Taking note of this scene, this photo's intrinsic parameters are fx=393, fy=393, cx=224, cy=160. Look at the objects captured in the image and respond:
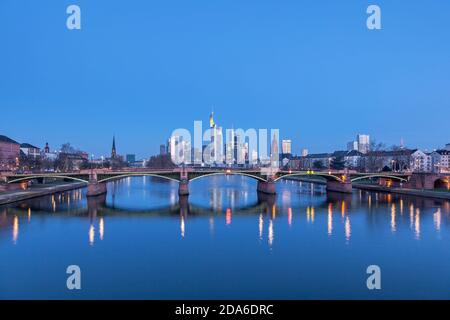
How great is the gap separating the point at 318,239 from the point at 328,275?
10734mm

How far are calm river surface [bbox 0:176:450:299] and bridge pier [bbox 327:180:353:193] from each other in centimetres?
2575

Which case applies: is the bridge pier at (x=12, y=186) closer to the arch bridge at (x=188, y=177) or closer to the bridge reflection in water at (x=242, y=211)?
the arch bridge at (x=188, y=177)

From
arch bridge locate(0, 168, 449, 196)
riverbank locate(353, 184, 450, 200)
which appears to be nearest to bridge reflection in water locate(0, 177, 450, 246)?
riverbank locate(353, 184, 450, 200)

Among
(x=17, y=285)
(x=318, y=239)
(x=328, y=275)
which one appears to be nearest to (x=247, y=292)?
(x=328, y=275)

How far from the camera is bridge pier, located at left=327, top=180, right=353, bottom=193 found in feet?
257

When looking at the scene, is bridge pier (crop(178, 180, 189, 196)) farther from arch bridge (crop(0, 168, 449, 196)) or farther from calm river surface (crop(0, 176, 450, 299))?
calm river surface (crop(0, 176, 450, 299))

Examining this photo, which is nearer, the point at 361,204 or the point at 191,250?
the point at 191,250

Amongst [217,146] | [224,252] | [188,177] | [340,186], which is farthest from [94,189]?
[217,146]

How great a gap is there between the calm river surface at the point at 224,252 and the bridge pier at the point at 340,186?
25.8 meters

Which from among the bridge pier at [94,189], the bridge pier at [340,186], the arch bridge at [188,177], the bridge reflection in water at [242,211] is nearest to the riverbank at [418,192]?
the bridge reflection in water at [242,211]

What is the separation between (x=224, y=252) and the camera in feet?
96.6

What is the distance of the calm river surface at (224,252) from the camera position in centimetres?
2147

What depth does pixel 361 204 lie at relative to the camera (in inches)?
2352
